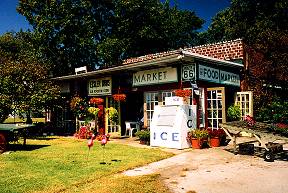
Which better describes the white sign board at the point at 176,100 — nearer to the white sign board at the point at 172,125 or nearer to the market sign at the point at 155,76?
the white sign board at the point at 172,125

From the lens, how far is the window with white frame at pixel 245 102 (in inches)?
→ 553

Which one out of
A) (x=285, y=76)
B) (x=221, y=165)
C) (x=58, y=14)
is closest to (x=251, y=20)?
(x=285, y=76)

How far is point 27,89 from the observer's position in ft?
56.9

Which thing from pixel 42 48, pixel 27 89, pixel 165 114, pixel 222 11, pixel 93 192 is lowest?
pixel 93 192

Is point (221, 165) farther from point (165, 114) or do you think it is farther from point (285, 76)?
point (285, 76)

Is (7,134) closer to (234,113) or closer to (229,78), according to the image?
(234,113)

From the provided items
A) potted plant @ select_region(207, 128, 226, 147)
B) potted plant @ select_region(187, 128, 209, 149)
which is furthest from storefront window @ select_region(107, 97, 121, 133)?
potted plant @ select_region(207, 128, 226, 147)

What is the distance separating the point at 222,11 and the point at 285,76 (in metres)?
22.2

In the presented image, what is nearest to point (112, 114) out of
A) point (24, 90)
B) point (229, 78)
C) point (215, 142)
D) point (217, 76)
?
point (24, 90)

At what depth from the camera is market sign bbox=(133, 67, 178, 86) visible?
13.5 m

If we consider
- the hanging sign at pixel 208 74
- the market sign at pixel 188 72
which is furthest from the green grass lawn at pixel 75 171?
the hanging sign at pixel 208 74

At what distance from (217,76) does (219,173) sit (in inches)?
291

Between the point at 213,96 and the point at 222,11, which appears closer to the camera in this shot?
the point at 213,96

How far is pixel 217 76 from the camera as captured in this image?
45.4ft
